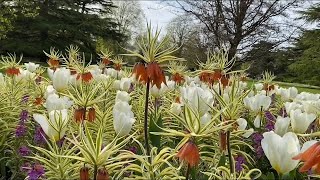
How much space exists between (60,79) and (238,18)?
14.3 metres

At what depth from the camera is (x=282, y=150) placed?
4.36 feet

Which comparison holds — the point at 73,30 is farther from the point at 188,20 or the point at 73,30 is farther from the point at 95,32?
the point at 188,20

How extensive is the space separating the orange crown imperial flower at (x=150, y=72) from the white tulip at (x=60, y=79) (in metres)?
1.11

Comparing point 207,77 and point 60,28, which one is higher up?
point 60,28

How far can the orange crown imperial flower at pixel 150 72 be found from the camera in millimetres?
1558

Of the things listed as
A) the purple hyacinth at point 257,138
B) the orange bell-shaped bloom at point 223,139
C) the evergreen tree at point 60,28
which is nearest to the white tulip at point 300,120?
the purple hyacinth at point 257,138

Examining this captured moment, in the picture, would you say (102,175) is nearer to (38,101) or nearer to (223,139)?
(223,139)

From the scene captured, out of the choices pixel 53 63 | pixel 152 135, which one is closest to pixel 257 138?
pixel 152 135

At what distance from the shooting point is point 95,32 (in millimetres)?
26969

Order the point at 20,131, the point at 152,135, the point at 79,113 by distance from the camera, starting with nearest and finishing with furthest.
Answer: the point at 79,113 < the point at 152,135 < the point at 20,131

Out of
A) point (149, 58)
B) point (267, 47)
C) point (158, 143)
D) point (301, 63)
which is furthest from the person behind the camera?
point (301, 63)

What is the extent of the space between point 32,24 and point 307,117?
26.1 m

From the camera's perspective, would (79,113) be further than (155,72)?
Yes

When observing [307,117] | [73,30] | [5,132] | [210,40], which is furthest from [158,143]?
[73,30]
